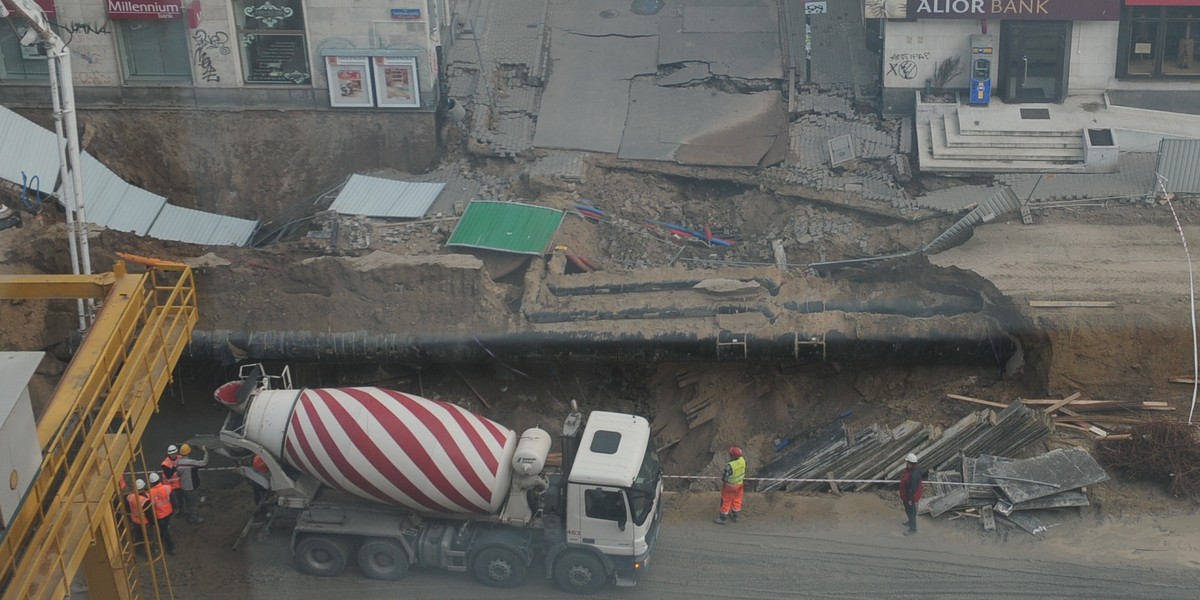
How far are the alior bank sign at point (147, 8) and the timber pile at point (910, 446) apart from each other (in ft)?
50.1

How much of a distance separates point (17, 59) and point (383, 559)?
1609 cm

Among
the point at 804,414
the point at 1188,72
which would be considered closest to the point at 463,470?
the point at 804,414

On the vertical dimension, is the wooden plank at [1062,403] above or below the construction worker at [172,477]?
below

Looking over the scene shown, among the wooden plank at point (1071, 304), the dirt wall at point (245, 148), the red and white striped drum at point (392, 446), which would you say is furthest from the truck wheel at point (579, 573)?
the dirt wall at point (245, 148)

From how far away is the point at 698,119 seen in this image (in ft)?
87.3

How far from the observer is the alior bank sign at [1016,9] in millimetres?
25734

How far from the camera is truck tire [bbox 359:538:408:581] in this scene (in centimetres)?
1600

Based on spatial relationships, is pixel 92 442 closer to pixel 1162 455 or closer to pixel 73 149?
pixel 73 149

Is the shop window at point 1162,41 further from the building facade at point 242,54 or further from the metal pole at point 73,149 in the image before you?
the metal pole at point 73,149

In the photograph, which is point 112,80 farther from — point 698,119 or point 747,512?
point 747,512

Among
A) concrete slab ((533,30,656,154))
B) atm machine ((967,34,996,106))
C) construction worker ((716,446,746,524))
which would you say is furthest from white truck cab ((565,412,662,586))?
atm machine ((967,34,996,106))

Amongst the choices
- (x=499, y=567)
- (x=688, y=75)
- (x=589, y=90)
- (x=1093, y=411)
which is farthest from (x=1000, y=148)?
(x=499, y=567)

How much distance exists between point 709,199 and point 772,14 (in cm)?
587

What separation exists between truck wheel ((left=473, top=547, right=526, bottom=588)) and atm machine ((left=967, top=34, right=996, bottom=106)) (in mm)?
14757
